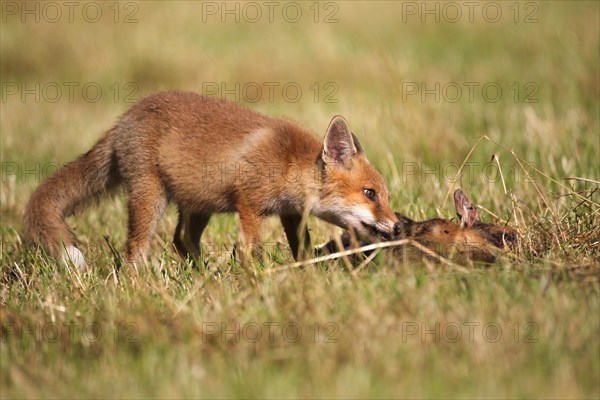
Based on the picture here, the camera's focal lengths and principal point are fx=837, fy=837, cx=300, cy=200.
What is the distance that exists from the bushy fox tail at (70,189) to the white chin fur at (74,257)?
300 millimetres

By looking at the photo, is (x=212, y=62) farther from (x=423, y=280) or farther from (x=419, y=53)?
(x=423, y=280)

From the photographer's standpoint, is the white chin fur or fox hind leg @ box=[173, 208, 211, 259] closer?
the white chin fur

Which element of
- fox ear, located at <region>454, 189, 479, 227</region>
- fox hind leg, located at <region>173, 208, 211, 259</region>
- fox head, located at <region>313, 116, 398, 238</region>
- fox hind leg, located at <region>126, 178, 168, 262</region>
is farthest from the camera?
fox hind leg, located at <region>173, 208, 211, 259</region>

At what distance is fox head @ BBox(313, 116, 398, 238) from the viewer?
5375mm

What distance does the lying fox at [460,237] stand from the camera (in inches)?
177

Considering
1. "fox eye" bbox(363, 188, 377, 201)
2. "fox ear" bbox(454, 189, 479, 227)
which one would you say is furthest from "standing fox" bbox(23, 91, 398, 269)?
"fox ear" bbox(454, 189, 479, 227)

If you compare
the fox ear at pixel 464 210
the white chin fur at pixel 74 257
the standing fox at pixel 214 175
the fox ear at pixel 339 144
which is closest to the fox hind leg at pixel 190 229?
the standing fox at pixel 214 175

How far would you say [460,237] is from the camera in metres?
4.66

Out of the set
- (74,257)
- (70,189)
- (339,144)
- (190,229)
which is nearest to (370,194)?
(339,144)

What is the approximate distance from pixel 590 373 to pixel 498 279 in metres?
0.84

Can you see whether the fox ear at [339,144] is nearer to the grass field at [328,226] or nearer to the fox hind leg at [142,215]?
the grass field at [328,226]

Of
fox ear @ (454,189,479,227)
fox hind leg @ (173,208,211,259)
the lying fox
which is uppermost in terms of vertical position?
fox ear @ (454,189,479,227)

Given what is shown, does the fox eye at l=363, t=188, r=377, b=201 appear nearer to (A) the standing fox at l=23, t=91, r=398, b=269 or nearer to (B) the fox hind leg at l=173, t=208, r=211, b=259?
(A) the standing fox at l=23, t=91, r=398, b=269

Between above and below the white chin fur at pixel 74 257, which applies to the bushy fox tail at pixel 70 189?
above
